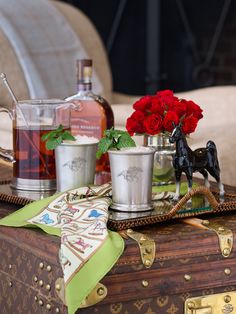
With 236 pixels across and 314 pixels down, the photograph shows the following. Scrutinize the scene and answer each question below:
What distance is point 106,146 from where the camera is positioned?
1398 millimetres

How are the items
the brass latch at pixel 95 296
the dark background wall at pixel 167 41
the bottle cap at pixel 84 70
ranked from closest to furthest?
1. the brass latch at pixel 95 296
2. the bottle cap at pixel 84 70
3. the dark background wall at pixel 167 41

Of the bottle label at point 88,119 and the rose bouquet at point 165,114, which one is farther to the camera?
the bottle label at point 88,119

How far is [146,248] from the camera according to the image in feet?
4.13

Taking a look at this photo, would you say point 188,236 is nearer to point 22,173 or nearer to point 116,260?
point 116,260

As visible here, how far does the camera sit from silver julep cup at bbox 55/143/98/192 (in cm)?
149

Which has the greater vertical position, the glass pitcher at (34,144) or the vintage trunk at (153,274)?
the glass pitcher at (34,144)

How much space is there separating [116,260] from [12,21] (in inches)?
76.4

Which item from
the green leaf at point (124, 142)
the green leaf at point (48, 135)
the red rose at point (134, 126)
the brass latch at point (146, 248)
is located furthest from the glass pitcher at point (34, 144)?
the brass latch at point (146, 248)

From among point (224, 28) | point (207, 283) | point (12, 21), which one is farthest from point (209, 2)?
point (207, 283)

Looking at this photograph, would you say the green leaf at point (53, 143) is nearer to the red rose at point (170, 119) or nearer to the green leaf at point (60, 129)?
the green leaf at point (60, 129)

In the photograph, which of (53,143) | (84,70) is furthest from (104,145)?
(84,70)

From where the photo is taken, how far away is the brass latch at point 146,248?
4.13 feet

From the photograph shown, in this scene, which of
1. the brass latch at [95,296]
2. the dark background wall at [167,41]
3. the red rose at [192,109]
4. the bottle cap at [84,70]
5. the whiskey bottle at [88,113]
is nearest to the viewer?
the brass latch at [95,296]

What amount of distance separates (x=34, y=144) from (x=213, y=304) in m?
0.50
